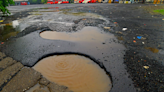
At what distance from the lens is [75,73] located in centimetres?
253

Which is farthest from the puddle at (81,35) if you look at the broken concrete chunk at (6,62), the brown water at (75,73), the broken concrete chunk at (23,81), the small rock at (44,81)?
the small rock at (44,81)

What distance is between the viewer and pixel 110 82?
7.30 feet

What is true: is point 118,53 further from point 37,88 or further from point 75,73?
point 37,88

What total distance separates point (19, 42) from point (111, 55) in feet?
11.5

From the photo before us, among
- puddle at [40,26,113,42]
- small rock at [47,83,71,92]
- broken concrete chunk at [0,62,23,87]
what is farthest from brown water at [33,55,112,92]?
puddle at [40,26,113,42]

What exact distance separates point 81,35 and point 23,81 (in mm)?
2989

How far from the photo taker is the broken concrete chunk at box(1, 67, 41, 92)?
2078mm

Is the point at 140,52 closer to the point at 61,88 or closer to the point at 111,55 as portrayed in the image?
the point at 111,55

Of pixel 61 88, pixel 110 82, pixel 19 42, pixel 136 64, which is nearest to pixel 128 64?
pixel 136 64

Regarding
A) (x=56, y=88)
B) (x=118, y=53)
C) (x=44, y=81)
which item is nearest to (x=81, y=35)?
(x=118, y=53)

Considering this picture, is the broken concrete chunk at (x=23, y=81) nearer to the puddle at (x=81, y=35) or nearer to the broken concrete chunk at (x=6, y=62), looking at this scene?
the broken concrete chunk at (x=6, y=62)

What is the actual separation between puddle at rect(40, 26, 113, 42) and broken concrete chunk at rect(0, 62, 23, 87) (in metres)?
1.95

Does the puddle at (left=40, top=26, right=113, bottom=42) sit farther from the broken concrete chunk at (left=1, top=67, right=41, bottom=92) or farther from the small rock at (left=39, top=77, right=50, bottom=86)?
the small rock at (left=39, top=77, right=50, bottom=86)

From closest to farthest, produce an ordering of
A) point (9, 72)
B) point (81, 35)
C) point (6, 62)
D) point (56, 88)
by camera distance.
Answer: point (56, 88) < point (9, 72) < point (6, 62) < point (81, 35)
